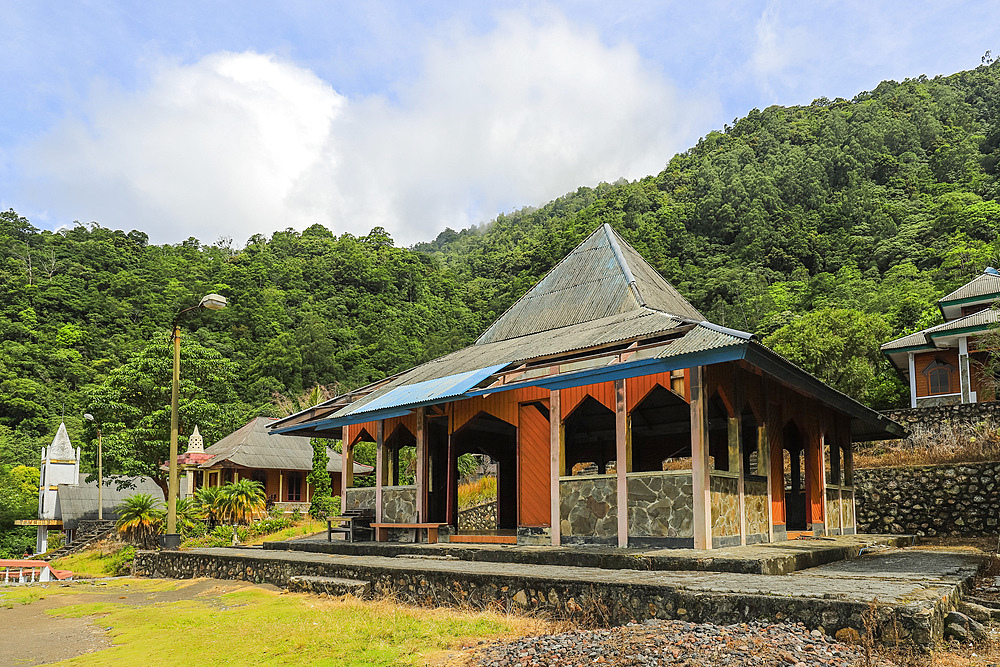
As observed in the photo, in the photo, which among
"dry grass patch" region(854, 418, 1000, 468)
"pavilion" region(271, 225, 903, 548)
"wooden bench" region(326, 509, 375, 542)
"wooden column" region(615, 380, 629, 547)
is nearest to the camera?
"pavilion" region(271, 225, 903, 548)

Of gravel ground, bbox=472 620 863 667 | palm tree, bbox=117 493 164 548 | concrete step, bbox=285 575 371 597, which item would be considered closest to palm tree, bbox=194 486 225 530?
palm tree, bbox=117 493 164 548

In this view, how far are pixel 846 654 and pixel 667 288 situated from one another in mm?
13061

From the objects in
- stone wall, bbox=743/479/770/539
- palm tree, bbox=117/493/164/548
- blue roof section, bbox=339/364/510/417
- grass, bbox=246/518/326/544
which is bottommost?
grass, bbox=246/518/326/544

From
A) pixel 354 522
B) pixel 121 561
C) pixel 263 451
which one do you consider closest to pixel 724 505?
pixel 354 522

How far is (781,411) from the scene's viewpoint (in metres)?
13.5

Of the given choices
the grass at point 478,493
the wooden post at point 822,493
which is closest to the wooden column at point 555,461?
the wooden post at point 822,493

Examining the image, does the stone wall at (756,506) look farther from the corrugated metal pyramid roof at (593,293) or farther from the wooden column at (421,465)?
the wooden column at (421,465)

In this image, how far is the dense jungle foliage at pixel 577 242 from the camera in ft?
147

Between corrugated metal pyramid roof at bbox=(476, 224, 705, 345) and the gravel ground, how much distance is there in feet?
29.3

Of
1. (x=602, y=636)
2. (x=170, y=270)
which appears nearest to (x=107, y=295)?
(x=170, y=270)

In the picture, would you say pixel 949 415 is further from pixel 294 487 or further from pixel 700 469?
pixel 294 487

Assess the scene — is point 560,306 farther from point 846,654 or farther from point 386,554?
point 846,654

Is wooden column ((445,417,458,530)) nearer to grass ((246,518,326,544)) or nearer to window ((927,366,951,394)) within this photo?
grass ((246,518,326,544))

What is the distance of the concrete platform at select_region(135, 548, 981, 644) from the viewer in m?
5.73
